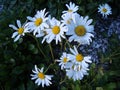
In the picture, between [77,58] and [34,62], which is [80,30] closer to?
[77,58]

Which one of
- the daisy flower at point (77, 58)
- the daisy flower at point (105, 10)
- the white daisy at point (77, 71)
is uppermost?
the daisy flower at point (105, 10)

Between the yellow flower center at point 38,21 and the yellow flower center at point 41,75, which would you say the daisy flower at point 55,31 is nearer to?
the yellow flower center at point 38,21

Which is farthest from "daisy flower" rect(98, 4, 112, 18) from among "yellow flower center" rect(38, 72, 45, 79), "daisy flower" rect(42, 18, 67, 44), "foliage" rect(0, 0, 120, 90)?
"daisy flower" rect(42, 18, 67, 44)

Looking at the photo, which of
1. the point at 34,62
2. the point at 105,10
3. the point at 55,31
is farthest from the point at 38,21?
the point at 105,10

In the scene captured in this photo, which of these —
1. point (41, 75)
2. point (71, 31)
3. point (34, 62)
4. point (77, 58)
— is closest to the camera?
point (71, 31)

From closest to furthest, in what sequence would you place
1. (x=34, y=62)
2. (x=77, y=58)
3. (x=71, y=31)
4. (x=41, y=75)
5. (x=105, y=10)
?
(x=71, y=31), (x=77, y=58), (x=41, y=75), (x=34, y=62), (x=105, y=10)

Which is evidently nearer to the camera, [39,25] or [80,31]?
[80,31]

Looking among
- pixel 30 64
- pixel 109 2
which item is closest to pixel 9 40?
pixel 30 64

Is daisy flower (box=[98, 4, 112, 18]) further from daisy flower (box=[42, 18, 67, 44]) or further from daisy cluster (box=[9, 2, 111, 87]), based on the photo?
daisy flower (box=[42, 18, 67, 44])

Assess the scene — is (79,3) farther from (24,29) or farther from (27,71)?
(24,29)

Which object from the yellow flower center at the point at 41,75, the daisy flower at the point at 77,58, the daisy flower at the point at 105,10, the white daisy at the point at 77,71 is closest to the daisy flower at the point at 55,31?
the daisy flower at the point at 77,58
